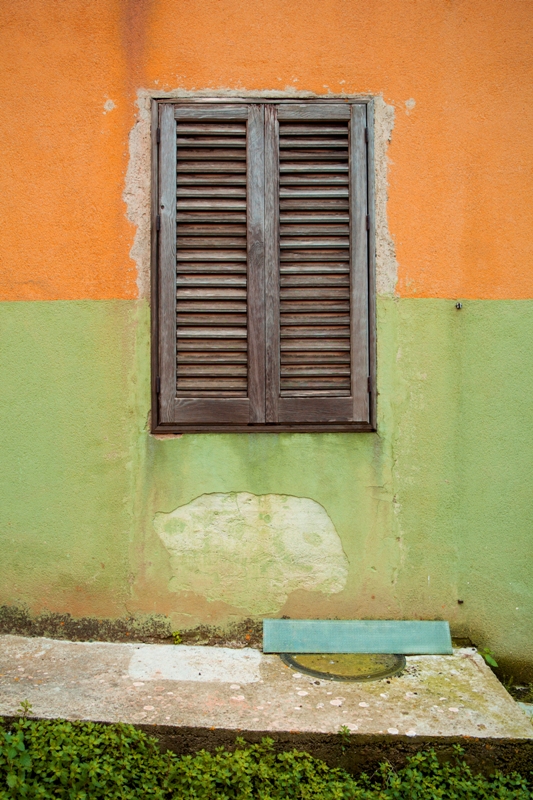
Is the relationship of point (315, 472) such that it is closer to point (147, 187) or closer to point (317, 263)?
point (317, 263)

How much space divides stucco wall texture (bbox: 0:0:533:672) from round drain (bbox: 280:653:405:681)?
11.8 inches

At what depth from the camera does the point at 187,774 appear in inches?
94.3

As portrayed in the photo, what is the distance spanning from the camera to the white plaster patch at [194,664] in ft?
9.43

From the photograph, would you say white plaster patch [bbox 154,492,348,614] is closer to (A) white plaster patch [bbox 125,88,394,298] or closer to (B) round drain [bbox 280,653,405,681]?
(B) round drain [bbox 280,653,405,681]

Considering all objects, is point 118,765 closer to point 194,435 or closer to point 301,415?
point 194,435

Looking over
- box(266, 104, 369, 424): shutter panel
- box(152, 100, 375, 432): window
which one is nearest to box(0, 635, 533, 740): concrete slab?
box(152, 100, 375, 432): window

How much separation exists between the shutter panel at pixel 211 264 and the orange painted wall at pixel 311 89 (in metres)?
0.21

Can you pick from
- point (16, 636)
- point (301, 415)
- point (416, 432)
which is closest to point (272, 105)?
point (301, 415)

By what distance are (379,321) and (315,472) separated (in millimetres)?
844

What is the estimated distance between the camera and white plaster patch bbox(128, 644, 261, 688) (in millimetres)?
2873

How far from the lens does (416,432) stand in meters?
3.26

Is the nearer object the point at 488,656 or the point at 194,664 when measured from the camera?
the point at 194,664

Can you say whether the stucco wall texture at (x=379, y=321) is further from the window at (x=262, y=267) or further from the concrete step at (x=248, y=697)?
the concrete step at (x=248, y=697)

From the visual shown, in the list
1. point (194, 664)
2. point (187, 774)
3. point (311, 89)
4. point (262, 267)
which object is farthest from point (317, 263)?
point (187, 774)
